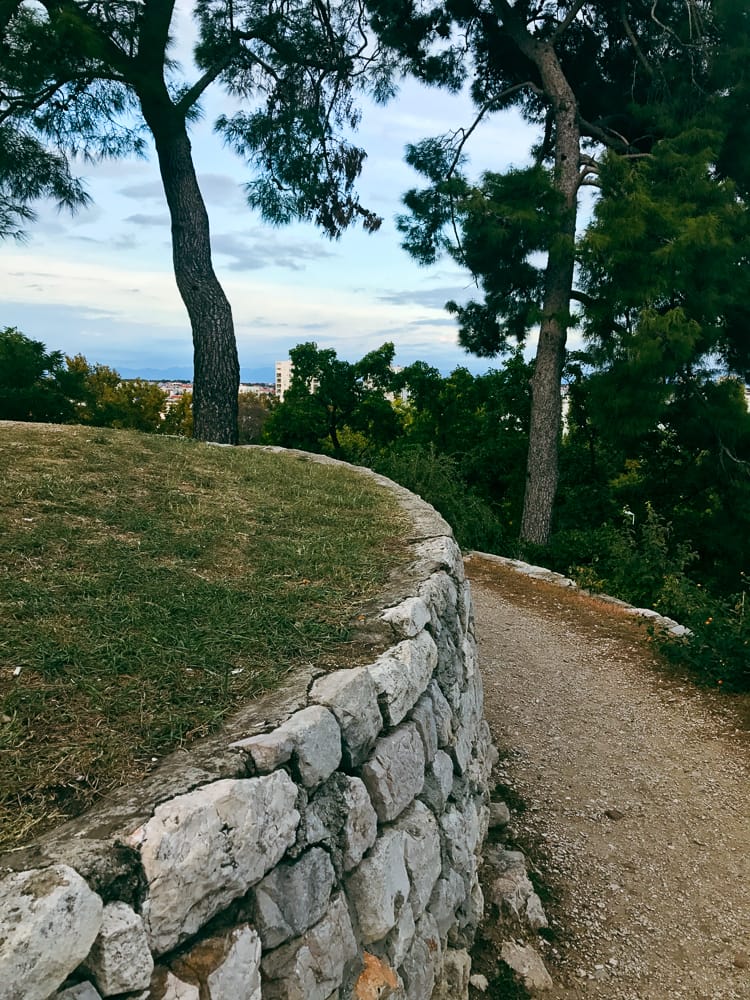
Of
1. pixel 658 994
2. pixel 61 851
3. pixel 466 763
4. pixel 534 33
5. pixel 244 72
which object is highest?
pixel 534 33

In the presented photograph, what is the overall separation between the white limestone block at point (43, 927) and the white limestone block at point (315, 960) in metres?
0.59

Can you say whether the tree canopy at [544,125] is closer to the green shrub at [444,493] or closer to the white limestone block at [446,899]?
the green shrub at [444,493]

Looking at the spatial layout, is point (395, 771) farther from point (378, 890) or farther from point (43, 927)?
point (43, 927)

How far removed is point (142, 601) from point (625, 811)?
3.39 m

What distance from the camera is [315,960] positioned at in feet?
6.03

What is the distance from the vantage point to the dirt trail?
10.8 feet

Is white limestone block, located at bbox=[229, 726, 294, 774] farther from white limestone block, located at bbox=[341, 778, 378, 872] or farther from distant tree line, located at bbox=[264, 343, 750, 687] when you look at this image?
distant tree line, located at bbox=[264, 343, 750, 687]

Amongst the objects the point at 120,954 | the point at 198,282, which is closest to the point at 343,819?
the point at 120,954

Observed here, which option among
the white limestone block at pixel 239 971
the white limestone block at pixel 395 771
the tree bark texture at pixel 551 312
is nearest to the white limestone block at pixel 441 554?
the white limestone block at pixel 395 771

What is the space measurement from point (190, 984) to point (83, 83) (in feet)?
36.2

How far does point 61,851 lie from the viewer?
1.45m

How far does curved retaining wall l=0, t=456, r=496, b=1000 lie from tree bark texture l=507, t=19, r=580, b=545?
982 cm

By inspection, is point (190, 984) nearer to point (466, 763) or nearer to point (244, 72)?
point (466, 763)

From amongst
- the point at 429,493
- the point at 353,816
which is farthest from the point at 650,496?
the point at 353,816
